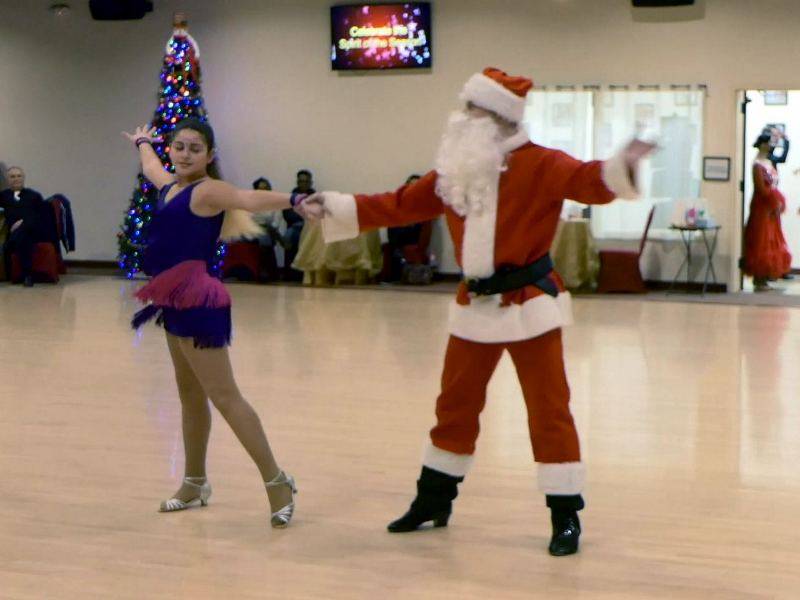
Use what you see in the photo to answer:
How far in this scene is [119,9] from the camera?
572 inches

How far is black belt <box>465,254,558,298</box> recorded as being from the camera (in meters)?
4.18

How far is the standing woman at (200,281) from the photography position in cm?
436

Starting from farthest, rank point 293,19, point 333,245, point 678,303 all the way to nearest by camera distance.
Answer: point 293,19
point 333,245
point 678,303

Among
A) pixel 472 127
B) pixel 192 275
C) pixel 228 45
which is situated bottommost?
pixel 192 275

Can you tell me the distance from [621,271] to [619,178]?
887 centimetres

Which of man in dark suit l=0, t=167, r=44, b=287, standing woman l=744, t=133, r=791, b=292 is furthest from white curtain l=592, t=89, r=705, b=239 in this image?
man in dark suit l=0, t=167, r=44, b=287

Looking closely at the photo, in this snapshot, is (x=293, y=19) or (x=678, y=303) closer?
(x=678, y=303)

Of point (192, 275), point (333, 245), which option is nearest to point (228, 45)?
point (333, 245)

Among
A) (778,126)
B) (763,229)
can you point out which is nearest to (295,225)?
(763,229)

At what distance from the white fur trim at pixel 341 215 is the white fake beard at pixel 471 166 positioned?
295mm

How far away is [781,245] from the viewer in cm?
1344

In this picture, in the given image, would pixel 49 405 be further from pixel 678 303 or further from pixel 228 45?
pixel 228 45

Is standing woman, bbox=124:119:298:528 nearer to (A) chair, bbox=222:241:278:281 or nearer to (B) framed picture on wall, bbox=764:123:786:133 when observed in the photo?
(A) chair, bbox=222:241:278:281

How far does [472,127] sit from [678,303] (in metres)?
7.91
